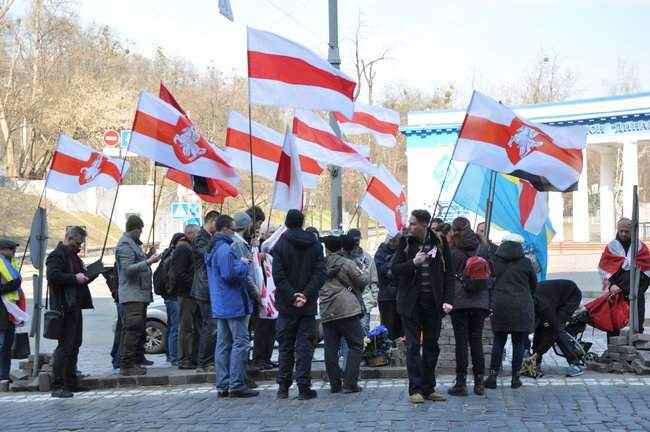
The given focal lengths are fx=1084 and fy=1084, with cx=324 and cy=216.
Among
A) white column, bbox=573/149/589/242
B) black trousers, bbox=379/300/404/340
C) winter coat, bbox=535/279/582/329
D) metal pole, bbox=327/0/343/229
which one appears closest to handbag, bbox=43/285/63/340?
black trousers, bbox=379/300/404/340

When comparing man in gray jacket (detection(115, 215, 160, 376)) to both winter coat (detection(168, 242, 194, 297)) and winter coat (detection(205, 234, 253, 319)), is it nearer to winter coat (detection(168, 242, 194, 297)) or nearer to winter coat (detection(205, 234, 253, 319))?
winter coat (detection(168, 242, 194, 297))

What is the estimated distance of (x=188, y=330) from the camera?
11.9 m

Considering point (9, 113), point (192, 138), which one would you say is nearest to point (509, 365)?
point (192, 138)

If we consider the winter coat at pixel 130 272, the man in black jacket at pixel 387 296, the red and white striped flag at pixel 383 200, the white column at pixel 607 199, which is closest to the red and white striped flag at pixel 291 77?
the man in black jacket at pixel 387 296

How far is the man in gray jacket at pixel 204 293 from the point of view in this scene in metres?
11.5

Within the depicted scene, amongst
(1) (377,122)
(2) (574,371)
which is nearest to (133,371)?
(2) (574,371)

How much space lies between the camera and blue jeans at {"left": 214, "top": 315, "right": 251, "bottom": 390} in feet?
33.6

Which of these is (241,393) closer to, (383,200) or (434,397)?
(434,397)

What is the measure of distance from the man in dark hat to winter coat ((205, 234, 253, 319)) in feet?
8.72

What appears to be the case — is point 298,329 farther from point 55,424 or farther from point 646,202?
point 646,202

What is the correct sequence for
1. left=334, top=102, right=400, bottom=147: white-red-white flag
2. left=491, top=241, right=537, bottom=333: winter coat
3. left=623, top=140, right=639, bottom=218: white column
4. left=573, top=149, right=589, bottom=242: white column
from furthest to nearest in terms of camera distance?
A: left=573, top=149, right=589, bottom=242: white column < left=623, top=140, right=639, bottom=218: white column < left=334, top=102, right=400, bottom=147: white-red-white flag < left=491, top=241, right=537, bottom=333: winter coat

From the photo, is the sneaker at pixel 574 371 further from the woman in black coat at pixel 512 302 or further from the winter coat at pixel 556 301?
the woman in black coat at pixel 512 302

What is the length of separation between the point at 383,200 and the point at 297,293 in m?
5.05

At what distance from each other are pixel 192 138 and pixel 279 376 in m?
3.47
